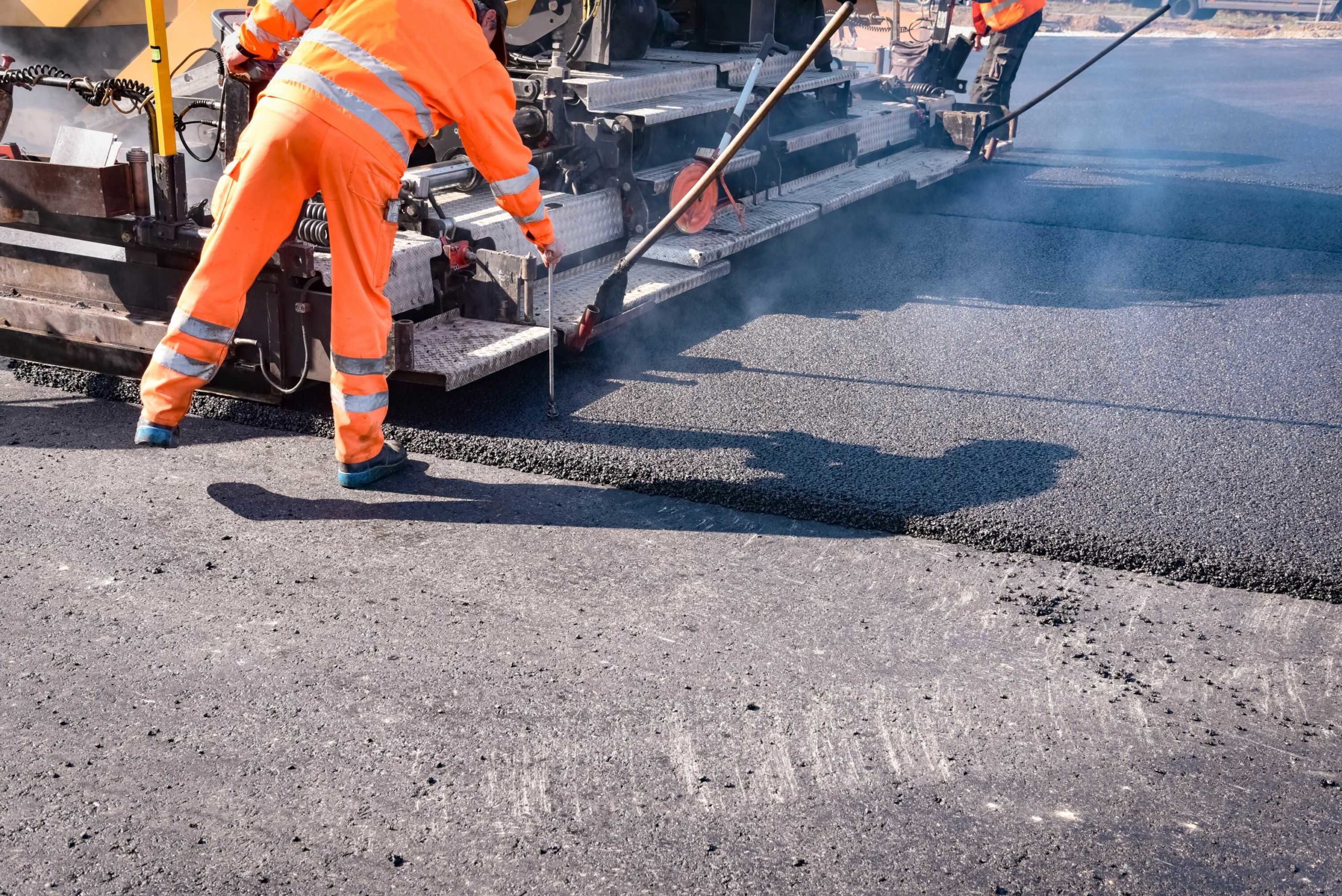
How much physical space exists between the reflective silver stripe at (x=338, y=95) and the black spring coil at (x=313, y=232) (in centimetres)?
61

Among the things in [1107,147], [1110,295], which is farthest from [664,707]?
[1107,147]

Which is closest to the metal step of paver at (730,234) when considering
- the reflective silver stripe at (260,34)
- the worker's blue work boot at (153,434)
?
the reflective silver stripe at (260,34)

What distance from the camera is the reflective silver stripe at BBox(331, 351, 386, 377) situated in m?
3.60

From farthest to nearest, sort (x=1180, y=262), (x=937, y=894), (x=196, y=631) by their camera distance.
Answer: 1. (x=1180, y=262)
2. (x=196, y=631)
3. (x=937, y=894)

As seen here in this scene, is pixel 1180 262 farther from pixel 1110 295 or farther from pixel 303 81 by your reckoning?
pixel 303 81

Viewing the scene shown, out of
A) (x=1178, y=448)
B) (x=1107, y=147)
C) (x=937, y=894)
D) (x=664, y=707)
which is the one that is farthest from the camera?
(x=1107, y=147)

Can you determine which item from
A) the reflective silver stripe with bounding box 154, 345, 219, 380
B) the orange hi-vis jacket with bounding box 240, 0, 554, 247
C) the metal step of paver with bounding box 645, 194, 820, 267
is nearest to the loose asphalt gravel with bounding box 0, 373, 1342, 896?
the reflective silver stripe with bounding box 154, 345, 219, 380

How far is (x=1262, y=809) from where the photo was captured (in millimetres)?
2322

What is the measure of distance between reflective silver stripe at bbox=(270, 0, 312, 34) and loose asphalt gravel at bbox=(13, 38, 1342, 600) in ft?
4.39

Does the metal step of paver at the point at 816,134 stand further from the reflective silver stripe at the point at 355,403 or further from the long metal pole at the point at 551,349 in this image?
the reflective silver stripe at the point at 355,403

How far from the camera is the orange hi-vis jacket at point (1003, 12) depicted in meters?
9.37

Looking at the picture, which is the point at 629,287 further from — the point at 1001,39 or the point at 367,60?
the point at 1001,39

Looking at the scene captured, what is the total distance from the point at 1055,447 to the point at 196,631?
9.13 ft

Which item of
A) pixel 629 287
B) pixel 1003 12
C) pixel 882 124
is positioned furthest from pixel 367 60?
pixel 1003 12
